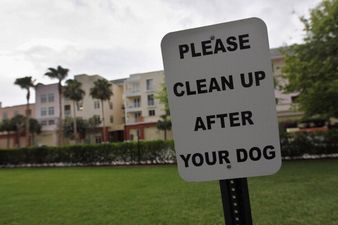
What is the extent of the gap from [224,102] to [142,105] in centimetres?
4538

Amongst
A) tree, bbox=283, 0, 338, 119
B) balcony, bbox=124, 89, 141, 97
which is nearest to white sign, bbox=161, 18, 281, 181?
tree, bbox=283, 0, 338, 119

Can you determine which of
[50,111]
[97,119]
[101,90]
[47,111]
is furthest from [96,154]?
[47,111]

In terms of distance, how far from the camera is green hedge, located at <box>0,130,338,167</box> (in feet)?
48.2

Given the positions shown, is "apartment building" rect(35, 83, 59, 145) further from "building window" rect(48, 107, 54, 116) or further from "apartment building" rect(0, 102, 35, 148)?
"apartment building" rect(0, 102, 35, 148)

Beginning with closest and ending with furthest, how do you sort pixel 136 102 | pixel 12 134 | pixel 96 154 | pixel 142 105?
pixel 96 154
pixel 142 105
pixel 12 134
pixel 136 102

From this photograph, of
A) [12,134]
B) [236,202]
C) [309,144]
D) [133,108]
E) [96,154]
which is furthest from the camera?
[133,108]

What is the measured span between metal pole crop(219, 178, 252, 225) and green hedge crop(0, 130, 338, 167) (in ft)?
48.1

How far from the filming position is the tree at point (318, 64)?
13.0 metres

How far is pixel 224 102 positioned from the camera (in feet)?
3.60

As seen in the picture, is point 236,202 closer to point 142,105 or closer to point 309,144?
point 309,144

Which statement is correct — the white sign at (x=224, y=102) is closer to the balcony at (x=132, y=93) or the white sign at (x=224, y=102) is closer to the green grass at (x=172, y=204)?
the green grass at (x=172, y=204)

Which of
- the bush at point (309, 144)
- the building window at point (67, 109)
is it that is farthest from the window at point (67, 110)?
the bush at point (309, 144)

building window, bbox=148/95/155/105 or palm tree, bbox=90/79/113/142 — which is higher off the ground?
palm tree, bbox=90/79/113/142

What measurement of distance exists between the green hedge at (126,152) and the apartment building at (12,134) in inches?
1044
